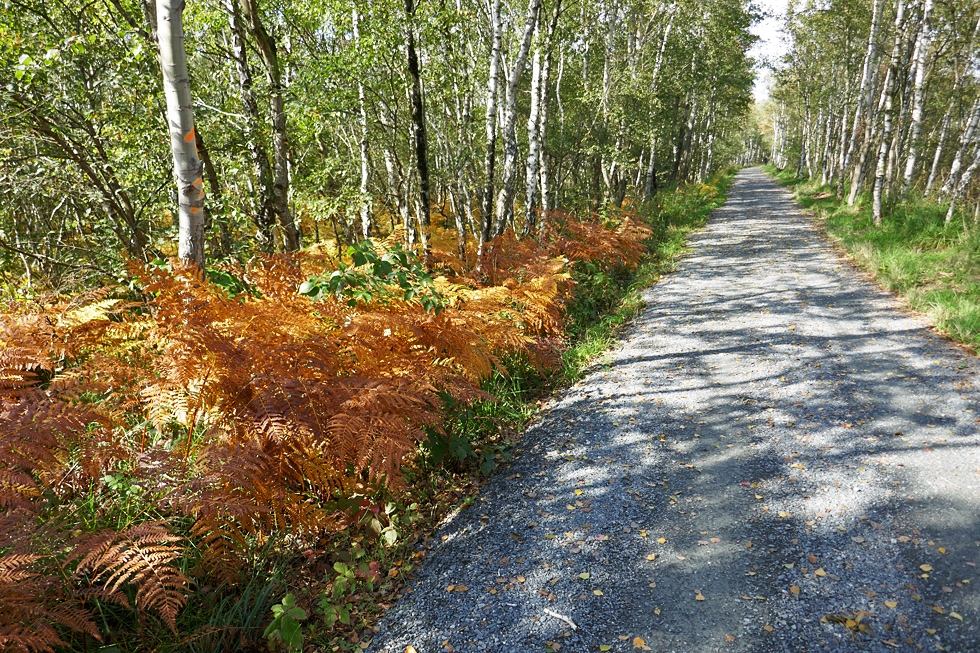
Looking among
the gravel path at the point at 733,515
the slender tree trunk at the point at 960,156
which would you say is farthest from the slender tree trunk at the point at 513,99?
the slender tree trunk at the point at 960,156

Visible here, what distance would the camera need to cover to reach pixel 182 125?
133 inches

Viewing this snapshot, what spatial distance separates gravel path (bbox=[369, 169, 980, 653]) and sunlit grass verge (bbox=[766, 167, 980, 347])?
1.83ft

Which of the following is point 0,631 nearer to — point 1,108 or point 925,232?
point 1,108

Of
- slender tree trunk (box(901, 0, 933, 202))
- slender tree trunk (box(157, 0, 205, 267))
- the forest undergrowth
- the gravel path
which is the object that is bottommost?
the gravel path

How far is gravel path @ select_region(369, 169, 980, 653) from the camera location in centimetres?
247

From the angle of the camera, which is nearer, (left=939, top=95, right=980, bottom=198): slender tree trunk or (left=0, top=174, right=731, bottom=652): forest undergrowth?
(left=0, top=174, right=731, bottom=652): forest undergrowth

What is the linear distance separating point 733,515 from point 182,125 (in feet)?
15.2

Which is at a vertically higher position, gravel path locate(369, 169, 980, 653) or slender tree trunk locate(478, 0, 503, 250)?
slender tree trunk locate(478, 0, 503, 250)

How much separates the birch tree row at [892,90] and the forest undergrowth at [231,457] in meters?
11.4

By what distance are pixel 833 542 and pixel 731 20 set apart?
2142 cm

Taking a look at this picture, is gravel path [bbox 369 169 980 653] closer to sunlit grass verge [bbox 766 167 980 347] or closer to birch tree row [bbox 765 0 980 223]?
sunlit grass verge [bbox 766 167 980 347]

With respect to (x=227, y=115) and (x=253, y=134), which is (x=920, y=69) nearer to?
(x=253, y=134)

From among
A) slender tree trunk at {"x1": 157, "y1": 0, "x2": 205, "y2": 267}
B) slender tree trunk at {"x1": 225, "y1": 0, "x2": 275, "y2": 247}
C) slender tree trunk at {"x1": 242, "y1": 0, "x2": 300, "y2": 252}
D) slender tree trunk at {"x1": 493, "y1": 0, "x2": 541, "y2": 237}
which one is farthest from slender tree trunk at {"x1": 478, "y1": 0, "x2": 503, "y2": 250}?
slender tree trunk at {"x1": 157, "y1": 0, "x2": 205, "y2": 267}

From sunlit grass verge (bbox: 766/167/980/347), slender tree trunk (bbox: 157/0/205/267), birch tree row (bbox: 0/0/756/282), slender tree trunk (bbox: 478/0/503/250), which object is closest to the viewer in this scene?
slender tree trunk (bbox: 157/0/205/267)
